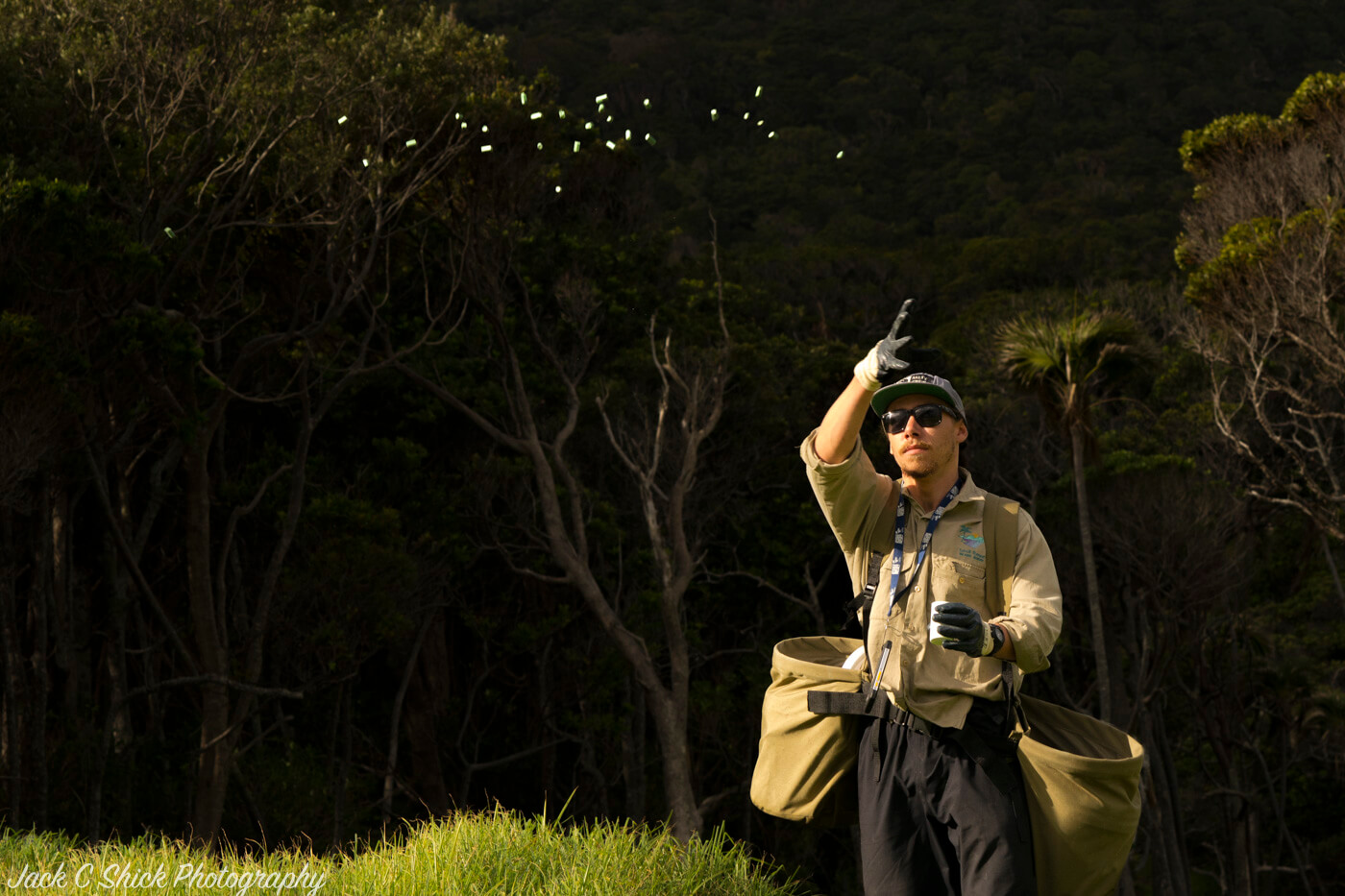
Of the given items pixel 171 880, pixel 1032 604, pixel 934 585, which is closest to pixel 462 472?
pixel 171 880

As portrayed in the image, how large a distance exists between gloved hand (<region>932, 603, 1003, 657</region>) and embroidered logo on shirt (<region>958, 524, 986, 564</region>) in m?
0.42

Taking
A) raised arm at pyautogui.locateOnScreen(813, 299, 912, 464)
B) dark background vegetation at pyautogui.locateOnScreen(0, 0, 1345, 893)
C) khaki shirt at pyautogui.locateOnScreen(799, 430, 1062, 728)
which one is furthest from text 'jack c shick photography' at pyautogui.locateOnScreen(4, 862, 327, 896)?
dark background vegetation at pyautogui.locateOnScreen(0, 0, 1345, 893)

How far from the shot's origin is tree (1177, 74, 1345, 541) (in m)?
13.7

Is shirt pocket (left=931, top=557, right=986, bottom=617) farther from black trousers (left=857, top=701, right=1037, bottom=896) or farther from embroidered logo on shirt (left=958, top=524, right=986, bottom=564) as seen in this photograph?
black trousers (left=857, top=701, right=1037, bottom=896)

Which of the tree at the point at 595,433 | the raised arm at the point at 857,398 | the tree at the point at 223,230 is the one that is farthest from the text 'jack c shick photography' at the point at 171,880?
the tree at the point at 595,433

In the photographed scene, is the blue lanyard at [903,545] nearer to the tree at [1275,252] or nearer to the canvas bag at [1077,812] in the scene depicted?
the canvas bag at [1077,812]

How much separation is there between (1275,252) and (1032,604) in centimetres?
1265

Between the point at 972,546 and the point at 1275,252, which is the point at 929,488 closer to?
the point at 972,546

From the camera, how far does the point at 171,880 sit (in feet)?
15.8

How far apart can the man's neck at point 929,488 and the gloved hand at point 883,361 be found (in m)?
0.39

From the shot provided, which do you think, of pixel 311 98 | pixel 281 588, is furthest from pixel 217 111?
pixel 281 588

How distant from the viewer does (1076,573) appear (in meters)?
19.0

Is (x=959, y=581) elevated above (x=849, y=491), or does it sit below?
below

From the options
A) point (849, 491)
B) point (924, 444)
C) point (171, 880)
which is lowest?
point (171, 880)
